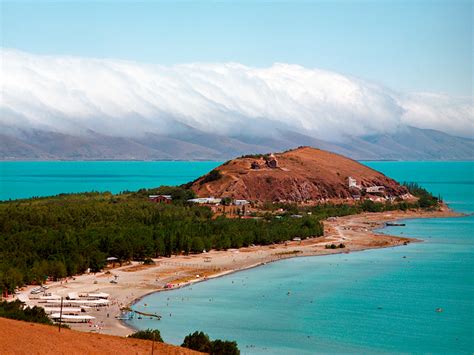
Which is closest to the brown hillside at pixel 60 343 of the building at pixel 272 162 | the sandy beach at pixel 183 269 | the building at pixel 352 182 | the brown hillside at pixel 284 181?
the sandy beach at pixel 183 269

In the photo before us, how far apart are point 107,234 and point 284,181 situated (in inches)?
3156

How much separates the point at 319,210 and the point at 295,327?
9509 cm

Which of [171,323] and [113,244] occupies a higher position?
[113,244]

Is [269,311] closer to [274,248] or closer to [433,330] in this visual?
[433,330]

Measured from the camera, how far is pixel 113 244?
9675 cm

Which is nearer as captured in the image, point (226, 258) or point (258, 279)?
point (258, 279)

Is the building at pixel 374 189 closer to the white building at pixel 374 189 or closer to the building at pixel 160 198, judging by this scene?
the white building at pixel 374 189

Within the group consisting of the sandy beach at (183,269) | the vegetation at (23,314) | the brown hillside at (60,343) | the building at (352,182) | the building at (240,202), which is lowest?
the brown hillside at (60,343)

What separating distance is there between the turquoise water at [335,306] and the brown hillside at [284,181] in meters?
63.1

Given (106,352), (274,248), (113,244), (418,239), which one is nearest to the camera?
(106,352)

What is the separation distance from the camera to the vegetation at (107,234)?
279 ft

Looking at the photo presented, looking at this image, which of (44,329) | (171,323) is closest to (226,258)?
(171,323)

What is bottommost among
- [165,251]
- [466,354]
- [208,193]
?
[466,354]

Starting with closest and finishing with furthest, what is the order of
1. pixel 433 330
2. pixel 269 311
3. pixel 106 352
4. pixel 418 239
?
pixel 106 352 → pixel 433 330 → pixel 269 311 → pixel 418 239
